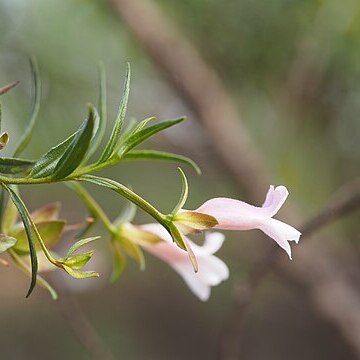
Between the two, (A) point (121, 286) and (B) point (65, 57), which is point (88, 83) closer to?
(B) point (65, 57)

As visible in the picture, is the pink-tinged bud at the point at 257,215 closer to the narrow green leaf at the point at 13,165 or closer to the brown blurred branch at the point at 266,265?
the narrow green leaf at the point at 13,165

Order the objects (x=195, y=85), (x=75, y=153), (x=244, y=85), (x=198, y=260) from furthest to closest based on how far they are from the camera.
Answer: (x=244, y=85), (x=195, y=85), (x=198, y=260), (x=75, y=153)

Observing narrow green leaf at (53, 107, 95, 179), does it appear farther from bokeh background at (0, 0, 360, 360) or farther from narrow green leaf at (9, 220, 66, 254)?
bokeh background at (0, 0, 360, 360)

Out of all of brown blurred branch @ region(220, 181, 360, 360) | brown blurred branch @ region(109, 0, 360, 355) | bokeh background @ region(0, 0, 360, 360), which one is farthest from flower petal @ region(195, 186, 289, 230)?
brown blurred branch @ region(109, 0, 360, 355)

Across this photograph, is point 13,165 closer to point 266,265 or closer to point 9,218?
point 9,218

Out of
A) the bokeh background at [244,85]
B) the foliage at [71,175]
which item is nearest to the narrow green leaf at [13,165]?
the foliage at [71,175]

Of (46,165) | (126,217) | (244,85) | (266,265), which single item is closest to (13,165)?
(46,165)

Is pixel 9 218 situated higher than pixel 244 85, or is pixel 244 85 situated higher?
pixel 9 218
